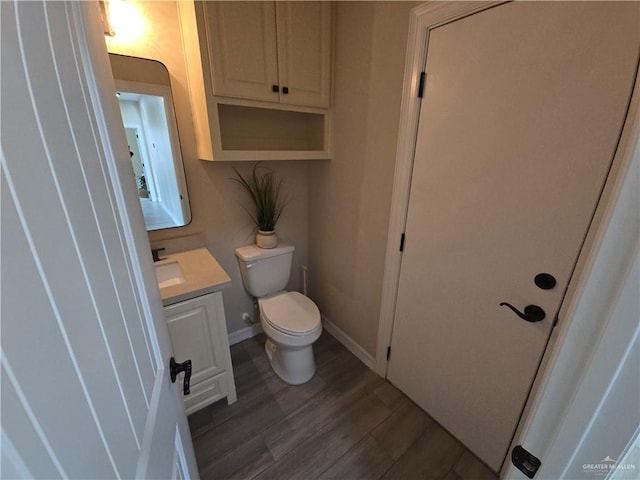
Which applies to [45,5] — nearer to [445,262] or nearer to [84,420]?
[84,420]

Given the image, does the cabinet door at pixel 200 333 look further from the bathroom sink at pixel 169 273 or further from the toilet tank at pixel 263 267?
the toilet tank at pixel 263 267

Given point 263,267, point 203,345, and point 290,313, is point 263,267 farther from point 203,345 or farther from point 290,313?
point 203,345

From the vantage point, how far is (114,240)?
464 millimetres

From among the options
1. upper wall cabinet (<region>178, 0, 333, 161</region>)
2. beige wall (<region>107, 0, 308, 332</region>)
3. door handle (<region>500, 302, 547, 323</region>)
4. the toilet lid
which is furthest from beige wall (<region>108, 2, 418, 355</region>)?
door handle (<region>500, 302, 547, 323</region>)

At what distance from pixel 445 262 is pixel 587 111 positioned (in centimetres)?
73

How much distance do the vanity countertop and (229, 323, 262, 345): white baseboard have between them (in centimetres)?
78

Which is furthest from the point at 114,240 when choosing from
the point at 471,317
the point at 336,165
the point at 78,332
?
the point at 336,165

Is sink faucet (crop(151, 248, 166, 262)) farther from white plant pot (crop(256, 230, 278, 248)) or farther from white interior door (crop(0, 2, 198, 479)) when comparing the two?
white interior door (crop(0, 2, 198, 479))

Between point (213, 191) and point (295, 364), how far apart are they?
1244 mm

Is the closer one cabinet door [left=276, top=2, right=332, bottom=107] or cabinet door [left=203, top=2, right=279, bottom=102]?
cabinet door [left=203, top=2, right=279, bottom=102]

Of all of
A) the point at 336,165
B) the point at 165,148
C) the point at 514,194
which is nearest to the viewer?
the point at 514,194

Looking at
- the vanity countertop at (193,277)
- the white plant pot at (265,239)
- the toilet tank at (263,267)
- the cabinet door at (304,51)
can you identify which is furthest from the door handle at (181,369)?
the cabinet door at (304,51)

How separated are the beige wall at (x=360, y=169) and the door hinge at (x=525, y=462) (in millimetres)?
1131

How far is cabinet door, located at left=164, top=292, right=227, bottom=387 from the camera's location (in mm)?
1282
